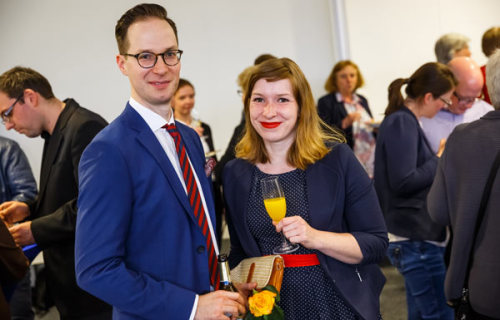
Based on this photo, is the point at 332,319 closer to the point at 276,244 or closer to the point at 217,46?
the point at 276,244

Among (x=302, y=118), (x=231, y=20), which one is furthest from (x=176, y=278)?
(x=231, y=20)

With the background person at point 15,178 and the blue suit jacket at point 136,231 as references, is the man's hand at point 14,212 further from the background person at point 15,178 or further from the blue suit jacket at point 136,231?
the blue suit jacket at point 136,231

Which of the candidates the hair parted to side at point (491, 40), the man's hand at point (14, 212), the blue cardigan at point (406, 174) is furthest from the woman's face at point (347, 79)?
the man's hand at point (14, 212)

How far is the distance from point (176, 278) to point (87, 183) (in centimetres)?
39

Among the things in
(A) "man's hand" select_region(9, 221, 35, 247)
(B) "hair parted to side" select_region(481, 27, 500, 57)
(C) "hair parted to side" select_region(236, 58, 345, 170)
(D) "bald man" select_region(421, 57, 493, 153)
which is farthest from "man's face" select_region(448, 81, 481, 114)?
(A) "man's hand" select_region(9, 221, 35, 247)

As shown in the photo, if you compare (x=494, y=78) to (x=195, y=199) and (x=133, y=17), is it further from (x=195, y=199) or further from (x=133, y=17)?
(x=133, y=17)

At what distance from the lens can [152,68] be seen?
5.06ft

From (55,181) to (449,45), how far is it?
11.2 ft

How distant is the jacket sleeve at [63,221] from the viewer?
7.24 feet

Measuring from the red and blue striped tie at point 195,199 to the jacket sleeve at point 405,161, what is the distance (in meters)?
1.51

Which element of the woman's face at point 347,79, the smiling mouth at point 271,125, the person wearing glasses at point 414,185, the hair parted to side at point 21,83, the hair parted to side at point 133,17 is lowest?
the person wearing glasses at point 414,185

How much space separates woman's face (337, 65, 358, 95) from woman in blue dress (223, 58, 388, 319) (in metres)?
3.11

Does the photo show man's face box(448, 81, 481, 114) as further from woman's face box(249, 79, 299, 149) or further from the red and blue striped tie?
the red and blue striped tie

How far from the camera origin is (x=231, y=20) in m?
5.91
